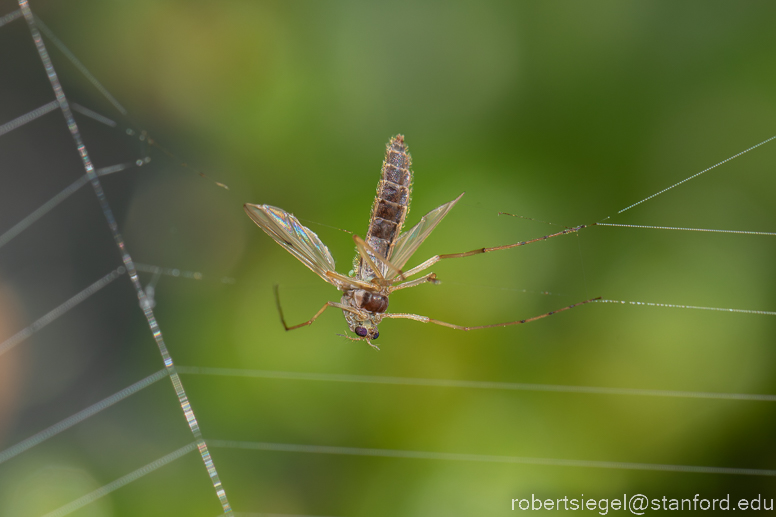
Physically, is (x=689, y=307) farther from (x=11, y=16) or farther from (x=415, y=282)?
(x=11, y=16)

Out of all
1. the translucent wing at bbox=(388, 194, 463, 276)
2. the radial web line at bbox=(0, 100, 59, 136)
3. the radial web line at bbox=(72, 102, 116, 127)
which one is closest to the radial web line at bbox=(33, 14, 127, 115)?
the radial web line at bbox=(72, 102, 116, 127)

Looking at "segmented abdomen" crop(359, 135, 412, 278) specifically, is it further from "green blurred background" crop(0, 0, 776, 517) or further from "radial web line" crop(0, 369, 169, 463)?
"radial web line" crop(0, 369, 169, 463)

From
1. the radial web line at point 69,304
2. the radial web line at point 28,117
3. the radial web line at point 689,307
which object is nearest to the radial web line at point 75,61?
the radial web line at point 28,117

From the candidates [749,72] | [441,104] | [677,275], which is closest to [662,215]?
[677,275]

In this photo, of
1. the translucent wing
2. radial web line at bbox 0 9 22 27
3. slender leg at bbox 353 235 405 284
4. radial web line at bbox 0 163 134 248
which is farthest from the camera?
radial web line at bbox 0 163 134 248

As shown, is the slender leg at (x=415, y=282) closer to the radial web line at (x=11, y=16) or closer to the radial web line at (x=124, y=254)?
the radial web line at (x=124, y=254)

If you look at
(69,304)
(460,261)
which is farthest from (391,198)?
(69,304)

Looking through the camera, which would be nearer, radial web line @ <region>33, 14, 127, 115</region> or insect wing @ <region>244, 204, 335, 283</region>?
insect wing @ <region>244, 204, 335, 283</region>

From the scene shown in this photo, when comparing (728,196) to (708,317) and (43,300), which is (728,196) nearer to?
(708,317)
